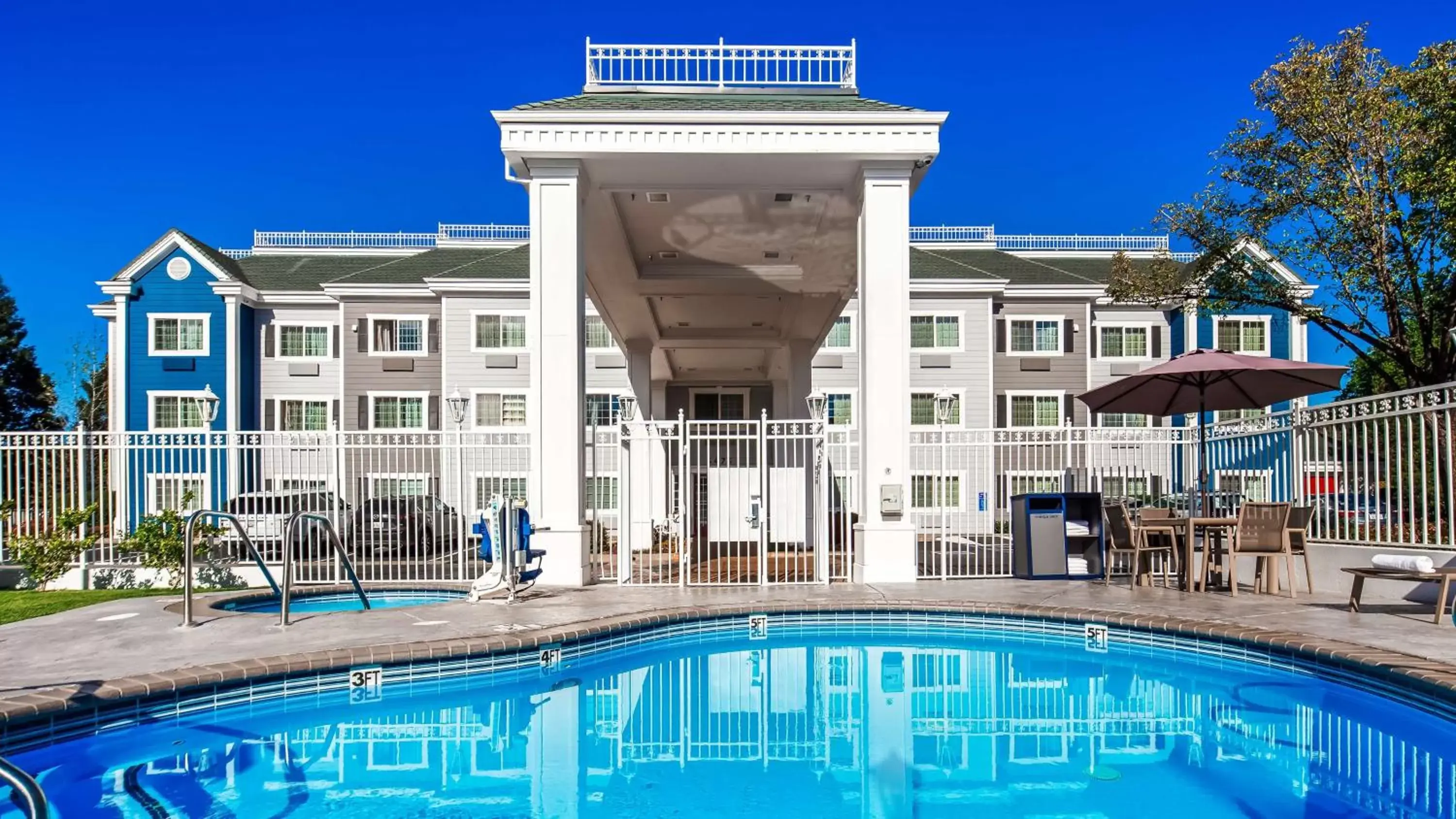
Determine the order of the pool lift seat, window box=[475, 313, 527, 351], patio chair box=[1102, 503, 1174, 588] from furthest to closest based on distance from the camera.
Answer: window box=[475, 313, 527, 351], patio chair box=[1102, 503, 1174, 588], the pool lift seat

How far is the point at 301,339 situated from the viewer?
28406mm

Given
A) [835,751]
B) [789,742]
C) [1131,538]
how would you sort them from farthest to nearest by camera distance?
[1131,538] → [789,742] → [835,751]

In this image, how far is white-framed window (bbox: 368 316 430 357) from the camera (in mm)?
27531

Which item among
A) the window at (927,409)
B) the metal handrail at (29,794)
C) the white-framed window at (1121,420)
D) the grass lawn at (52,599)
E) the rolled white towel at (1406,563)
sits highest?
the window at (927,409)

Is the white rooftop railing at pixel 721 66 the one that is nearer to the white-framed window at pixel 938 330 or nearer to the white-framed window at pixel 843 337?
the white-framed window at pixel 843 337

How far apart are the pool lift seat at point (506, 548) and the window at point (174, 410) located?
2251 centimetres

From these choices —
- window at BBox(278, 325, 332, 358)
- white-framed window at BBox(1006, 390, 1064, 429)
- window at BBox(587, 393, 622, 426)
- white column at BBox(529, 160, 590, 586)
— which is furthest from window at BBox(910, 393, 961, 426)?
white column at BBox(529, 160, 590, 586)

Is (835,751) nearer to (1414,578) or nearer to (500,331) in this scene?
(1414,578)

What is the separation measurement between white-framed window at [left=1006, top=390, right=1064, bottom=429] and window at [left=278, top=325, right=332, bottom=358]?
20788 mm

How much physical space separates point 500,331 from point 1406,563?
925 inches

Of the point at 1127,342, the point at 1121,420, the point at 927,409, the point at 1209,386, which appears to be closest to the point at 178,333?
the point at 927,409

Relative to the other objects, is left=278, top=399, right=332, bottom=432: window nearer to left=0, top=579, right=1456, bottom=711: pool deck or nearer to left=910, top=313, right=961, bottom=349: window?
left=910, top=313, right=961, bottom=349: window

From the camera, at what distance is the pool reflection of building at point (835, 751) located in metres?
4.41

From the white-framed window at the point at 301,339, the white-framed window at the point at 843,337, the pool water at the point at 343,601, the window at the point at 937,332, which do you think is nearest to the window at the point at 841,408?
the white-framed window at the point at 843,337
